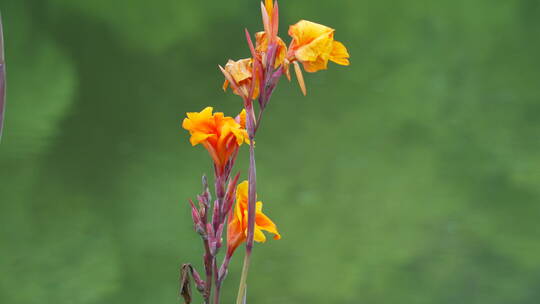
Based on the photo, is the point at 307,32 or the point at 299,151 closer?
the point at 307,32

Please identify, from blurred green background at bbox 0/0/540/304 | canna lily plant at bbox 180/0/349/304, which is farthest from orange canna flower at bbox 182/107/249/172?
blurred green background at bbox 0/0/540/304

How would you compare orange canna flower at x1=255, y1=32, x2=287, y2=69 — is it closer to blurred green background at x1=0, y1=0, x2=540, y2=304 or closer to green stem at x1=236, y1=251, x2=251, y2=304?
green stem at x1=236, y1=251, x2=251, y2=304

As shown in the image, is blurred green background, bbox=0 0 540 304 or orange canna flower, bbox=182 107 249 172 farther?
blurred green background, bbox=0 0 540 304

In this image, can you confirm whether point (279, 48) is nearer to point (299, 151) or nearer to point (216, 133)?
point (216, 133)

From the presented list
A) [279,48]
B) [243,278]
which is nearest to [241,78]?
[279,48]

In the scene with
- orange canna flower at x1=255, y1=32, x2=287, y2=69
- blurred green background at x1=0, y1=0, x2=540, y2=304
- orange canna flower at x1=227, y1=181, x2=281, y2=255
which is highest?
blurred green background at x1=0, y1=0, x2=540, y2=304

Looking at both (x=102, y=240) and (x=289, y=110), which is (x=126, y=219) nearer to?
(x=102, y=240)

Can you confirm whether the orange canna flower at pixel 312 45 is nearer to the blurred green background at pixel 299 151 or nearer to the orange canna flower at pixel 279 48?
the orange canna flower at pixel 279 48
